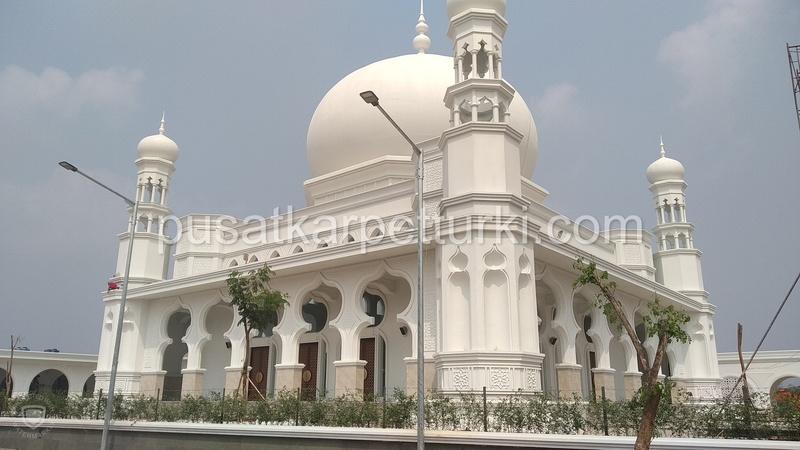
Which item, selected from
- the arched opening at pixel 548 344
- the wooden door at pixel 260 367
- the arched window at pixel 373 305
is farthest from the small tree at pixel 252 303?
the arched opening at pixel 548 344

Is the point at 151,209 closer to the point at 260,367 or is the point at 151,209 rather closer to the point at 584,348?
the point at 260,367

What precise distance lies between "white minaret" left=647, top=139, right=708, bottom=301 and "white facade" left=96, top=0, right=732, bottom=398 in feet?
0.29

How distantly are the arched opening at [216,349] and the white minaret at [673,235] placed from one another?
1986cm

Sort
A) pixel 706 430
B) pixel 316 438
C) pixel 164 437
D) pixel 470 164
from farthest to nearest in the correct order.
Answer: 1. pixel 470 164
2. pixel 164 437
3. pixel 316 438
4. pixel 706 430

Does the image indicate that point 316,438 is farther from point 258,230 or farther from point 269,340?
point 258,230

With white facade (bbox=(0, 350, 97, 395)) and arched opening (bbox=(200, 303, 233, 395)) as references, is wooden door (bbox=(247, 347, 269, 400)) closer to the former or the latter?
arched opening (bbox=(200, 303, 233, 395))

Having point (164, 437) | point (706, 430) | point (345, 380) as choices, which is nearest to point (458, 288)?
point (345, 380)

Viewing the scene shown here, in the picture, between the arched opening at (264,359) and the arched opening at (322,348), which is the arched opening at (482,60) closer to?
the arched opening at (322,348)

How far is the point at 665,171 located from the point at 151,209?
24141 mm

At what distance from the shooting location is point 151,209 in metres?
27.6

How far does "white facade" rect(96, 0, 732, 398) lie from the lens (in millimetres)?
15477

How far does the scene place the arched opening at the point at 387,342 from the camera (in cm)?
2036

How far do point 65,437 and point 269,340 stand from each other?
7.88 meters

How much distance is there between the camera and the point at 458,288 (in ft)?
51.1
